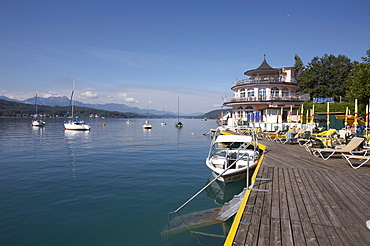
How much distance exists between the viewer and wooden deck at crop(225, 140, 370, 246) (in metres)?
3.99

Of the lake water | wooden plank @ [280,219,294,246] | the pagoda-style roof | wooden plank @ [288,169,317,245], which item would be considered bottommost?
the lake water

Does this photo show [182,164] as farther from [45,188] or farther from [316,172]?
[316,172]

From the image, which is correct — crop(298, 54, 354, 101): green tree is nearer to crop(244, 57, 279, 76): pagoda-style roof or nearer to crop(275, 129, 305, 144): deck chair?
crop(244, 57, 279, 76): pagoda-style roof

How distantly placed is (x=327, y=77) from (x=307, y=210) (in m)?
57.8

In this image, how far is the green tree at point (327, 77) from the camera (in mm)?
51781

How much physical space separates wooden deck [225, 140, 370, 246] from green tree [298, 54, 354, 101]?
165 feet

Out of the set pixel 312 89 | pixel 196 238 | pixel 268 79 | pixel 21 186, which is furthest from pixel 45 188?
pixel 312 89

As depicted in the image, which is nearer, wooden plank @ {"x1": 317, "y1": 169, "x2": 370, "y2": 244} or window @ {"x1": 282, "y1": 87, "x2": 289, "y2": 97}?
wooden plank @ {"x1": 317, "y1": 169, "x2": 370, "y2": 244}

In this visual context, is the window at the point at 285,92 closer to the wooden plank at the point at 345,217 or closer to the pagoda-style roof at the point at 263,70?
the pagoda-style roof at the point at 263,70

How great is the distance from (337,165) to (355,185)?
3.33 m

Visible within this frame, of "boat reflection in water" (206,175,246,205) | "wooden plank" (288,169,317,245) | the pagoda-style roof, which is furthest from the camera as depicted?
the pagoda-style roof

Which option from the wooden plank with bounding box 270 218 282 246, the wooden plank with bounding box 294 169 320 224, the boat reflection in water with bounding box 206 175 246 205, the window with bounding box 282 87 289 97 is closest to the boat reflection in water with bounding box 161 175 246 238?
the boat reflection in water with bounding box 206 175 246 205

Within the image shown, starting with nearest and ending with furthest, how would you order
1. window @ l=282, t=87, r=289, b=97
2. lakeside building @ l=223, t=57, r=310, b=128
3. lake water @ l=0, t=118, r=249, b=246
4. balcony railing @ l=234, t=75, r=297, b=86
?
lake water @ l=0, t=118, r=249, b=246
lakeside building @ l=223, t=57, r=310, b=128
balcony railing @ l=234, t=75, r=297, b=86
window @ l=282, t=87, r=289, b=97

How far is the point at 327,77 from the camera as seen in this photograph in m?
53.2
